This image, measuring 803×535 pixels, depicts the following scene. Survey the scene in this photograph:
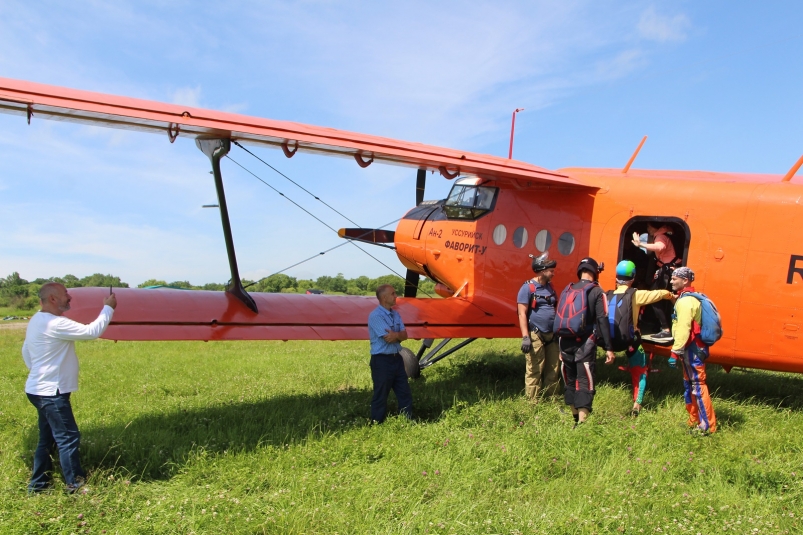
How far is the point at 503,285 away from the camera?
841 centimetres

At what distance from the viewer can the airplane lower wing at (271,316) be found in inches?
235

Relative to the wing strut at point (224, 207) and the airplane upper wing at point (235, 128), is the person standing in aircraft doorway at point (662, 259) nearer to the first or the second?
the airplane upper wing at point (235, 128)

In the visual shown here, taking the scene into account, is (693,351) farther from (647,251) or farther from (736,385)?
(736,385)

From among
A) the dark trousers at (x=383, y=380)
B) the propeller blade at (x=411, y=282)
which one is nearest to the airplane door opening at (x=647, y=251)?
the dark trousers at (x=383, y=380)

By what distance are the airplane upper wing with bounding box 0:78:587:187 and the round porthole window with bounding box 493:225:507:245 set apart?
129cm

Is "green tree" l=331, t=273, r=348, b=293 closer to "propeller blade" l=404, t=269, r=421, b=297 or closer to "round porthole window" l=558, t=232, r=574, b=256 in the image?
"propeller blade" l=404, t=269, r=421, b=297

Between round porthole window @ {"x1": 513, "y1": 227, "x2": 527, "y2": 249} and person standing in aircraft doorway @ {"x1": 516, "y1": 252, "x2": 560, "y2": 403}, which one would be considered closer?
person standing in aircraft doorway @ {"x1": 516, "y1": 252, "x2": 560, "y2": 403}

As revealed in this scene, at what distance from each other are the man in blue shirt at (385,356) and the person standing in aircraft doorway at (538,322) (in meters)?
1.49

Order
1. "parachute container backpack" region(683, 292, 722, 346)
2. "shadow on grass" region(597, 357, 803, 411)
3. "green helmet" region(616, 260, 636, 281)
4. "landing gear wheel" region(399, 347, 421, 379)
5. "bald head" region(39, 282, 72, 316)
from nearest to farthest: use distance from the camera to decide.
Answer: "bald head" region(39, 282, 72, 316)
"parachute container backpack" region(683, 292, 722, 346)
"green helmet" region(616, 260, 636, 281)
"shadow on grass" region(597, 357, 803, 411)
"landing gear wheel" region(399, 347, 421, 379)

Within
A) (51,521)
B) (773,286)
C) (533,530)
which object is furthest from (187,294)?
(773,286)

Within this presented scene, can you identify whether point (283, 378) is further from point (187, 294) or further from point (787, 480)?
point (787, 480)

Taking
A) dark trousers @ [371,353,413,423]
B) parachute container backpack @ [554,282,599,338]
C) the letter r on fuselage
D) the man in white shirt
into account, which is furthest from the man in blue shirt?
the letter r on fuselage

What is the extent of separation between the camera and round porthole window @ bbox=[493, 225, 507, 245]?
837cm

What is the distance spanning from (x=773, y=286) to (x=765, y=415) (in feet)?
4.81
